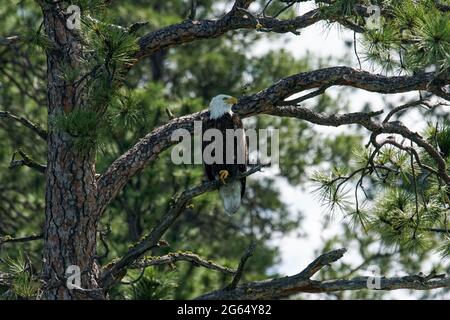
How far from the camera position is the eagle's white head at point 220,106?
707 centimetres

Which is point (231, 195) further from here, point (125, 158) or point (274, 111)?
point (125, 158)

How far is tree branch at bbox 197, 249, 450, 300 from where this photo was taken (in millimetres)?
5855

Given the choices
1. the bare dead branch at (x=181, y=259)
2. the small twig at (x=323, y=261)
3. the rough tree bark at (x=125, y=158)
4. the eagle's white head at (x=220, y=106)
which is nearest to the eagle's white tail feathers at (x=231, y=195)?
the eagle's white head at (x=220, y=106)

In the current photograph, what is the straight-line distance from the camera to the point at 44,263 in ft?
19.5

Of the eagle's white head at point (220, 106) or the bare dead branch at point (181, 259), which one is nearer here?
the bare dead branch at point (181, 259)

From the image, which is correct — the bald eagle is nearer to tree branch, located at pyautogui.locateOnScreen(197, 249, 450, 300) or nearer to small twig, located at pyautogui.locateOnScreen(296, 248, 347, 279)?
tree branch, located at pyautogui.locateOnScreen(197, 249, 450, 300)

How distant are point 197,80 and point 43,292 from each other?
7154 mm

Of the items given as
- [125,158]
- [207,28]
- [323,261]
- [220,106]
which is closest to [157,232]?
[125,158]

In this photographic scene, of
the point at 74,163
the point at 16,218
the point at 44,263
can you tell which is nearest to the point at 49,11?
the point at 74,163

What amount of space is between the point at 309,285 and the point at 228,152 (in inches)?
60.7

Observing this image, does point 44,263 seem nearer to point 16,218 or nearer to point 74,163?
point 74,163

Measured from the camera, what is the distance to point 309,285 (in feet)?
19.7

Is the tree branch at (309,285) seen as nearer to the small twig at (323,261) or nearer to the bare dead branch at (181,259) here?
the small twig at (323,261)

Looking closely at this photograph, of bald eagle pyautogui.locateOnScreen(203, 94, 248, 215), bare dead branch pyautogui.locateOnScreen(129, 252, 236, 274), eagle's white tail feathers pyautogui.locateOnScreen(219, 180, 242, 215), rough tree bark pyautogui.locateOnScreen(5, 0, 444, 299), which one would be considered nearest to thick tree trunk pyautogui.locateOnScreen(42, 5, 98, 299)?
rough tree bark pyautogui.locateOnScreen(5, 0, 444, 299)
